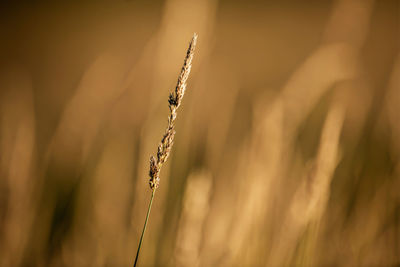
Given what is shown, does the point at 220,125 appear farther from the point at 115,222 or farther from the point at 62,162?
the point at 62,162

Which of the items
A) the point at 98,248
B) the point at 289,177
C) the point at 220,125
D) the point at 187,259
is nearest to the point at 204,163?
the point at 220,125

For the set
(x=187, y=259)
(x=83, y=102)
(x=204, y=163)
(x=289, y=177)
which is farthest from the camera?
(x=204, y=163)

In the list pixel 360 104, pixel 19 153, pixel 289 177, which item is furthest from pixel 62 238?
pixel 360 104

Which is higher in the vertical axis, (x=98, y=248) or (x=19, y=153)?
(x=19, y=153)

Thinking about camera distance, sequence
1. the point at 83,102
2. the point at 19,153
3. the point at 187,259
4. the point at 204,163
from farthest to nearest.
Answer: the point at 204,163
the point at 83,102
the point at 19,153
the point at 187,259

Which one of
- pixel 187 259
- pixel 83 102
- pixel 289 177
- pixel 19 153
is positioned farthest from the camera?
pixel 289 177

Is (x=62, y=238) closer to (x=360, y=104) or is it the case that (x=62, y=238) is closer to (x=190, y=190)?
(x=190, y=190)

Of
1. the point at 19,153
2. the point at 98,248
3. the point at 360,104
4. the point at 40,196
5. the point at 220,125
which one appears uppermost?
the point at 360,104

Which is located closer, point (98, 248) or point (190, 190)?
point (190, 190)

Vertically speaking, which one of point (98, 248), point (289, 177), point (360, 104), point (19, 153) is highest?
point (360, 104)
